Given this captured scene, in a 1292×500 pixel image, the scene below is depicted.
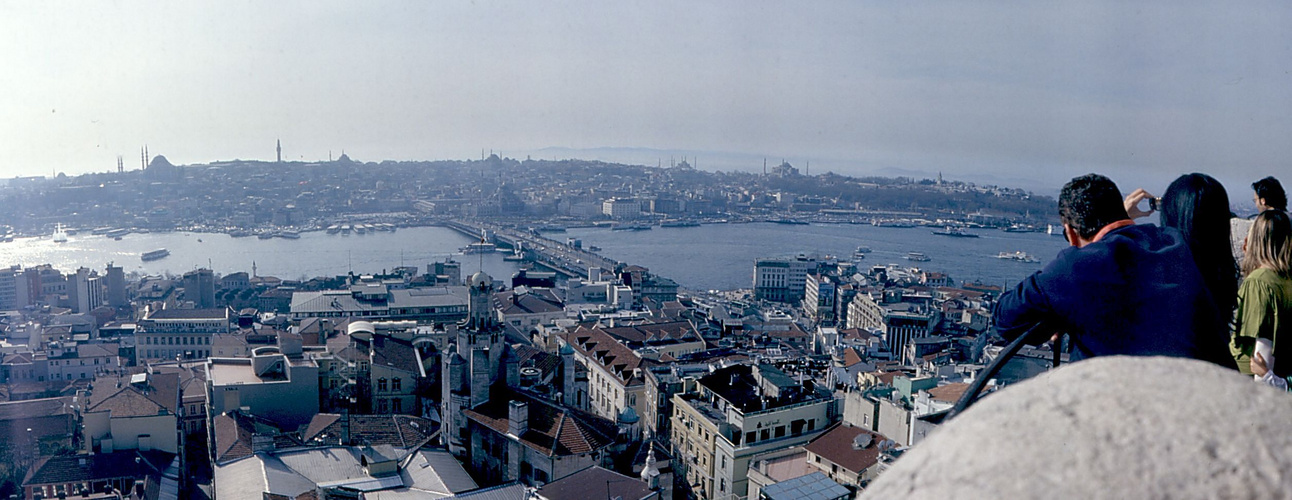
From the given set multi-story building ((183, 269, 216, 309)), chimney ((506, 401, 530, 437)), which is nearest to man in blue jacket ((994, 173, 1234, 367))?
chimney ((506, 401, 530, 437))

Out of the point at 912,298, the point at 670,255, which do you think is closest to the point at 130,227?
the point at 670,255

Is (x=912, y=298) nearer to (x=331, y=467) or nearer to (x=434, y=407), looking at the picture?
(x=434, y=407)

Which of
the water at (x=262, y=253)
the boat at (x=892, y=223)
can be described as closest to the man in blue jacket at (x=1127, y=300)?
the water at (x=262, y=253)

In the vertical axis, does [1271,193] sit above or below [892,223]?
above

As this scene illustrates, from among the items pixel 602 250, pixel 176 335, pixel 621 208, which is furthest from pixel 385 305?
pixel 621 208

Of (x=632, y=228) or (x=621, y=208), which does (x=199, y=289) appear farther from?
(x=621, y=208)

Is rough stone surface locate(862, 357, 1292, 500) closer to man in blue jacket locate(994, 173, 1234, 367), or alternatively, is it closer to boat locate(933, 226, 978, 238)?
man in blue jacket locate(994, 173, 1234, 367)
